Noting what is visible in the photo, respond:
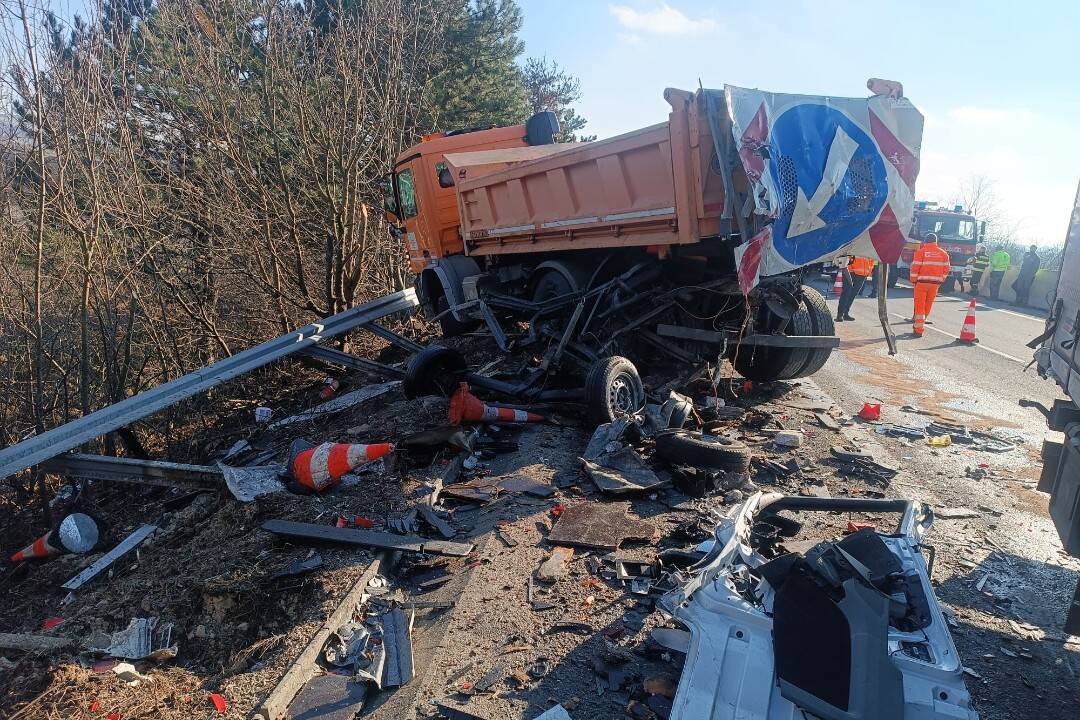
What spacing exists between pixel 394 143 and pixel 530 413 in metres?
7.24

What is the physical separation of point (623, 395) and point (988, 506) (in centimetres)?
266

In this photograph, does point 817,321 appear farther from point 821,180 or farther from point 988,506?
point 988,506

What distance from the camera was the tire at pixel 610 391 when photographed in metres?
5.14

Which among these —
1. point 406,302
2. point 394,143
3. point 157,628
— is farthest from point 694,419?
point 394,143

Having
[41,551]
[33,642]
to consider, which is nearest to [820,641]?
[33,642]

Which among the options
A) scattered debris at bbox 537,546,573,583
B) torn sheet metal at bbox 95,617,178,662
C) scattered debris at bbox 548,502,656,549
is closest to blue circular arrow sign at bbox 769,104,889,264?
scattered debris at bbox 548,502,656,549

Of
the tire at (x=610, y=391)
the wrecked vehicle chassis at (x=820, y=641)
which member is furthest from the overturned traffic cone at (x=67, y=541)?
the wrecked vehicle chassis at (x=820, y=641)

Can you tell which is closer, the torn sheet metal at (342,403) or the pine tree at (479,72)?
the torn sheet metal at (342,403)

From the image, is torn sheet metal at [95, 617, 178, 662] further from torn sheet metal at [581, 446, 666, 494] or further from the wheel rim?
the wheel rim

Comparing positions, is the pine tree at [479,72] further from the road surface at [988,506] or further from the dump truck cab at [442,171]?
the road surface at [988,506]

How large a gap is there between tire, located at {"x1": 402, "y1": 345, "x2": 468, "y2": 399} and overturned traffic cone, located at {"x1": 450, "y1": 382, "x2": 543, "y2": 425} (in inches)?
26.5

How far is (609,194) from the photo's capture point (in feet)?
19.1

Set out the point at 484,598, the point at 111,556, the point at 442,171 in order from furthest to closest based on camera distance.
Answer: the point at 442,171, the point at 111,556, the point at 484,598

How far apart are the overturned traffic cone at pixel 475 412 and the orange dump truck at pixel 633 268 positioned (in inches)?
15.0
